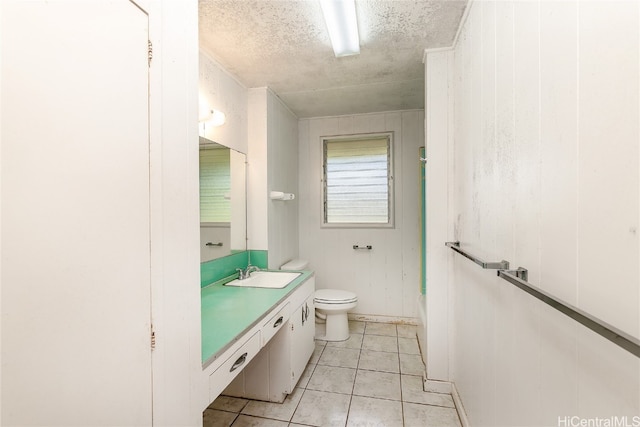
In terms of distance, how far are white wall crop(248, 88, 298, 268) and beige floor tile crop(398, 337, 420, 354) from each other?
145 centimetres

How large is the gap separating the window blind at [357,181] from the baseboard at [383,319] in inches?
44.4

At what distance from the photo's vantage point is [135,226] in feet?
2.38

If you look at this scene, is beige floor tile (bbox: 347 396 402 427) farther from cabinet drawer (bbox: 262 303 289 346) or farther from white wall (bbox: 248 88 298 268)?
white wall (bbox: 248 88 298 268)

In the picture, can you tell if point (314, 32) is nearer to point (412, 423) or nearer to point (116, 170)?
point (116, 170)

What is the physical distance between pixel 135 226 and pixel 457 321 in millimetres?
1993

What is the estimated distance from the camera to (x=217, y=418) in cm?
174

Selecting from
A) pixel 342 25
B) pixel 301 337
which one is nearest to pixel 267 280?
pixel 301 337

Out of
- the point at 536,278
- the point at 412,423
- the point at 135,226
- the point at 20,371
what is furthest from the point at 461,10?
the point at 412,423

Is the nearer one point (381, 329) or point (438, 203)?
point (438, 203)

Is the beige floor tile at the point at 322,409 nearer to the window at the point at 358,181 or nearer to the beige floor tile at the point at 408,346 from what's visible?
the beige floor tile at the point at 408,346

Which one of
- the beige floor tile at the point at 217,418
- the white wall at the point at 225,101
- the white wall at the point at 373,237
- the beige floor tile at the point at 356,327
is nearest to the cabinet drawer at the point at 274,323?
the beige floor tile at the point at 217,418

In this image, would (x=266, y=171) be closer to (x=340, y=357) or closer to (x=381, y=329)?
(x=340, y=357)

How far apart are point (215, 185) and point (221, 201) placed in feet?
0.45

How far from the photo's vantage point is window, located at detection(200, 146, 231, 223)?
81.6 inches
